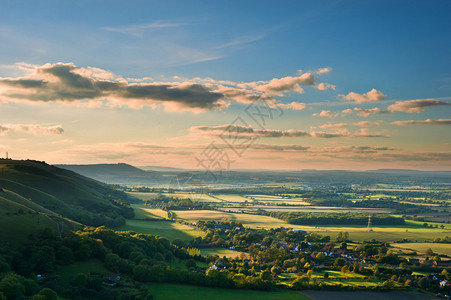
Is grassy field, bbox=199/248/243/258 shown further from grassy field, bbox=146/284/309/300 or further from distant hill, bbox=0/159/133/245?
distant hill, bbox=0/159/133/245

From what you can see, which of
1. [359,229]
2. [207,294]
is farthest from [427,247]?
[207,294]

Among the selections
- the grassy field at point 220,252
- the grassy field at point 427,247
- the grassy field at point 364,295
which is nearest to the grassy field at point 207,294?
the grassy field at point 364,295

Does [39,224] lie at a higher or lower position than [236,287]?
higher

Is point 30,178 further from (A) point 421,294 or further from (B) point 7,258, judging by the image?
(A) point 421,294

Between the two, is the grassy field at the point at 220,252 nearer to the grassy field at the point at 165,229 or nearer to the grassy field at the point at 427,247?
the grassy field at the point at 165,229

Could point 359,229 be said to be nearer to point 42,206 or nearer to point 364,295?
point 364,295

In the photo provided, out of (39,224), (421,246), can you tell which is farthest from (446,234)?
(39,224)

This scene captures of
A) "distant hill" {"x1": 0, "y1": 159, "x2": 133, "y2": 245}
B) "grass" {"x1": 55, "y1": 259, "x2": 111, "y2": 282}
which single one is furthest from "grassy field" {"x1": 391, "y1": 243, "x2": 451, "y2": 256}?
"distant hill" {"x1": 0, "y1": 159, "x2": 133, "y2": 245}
